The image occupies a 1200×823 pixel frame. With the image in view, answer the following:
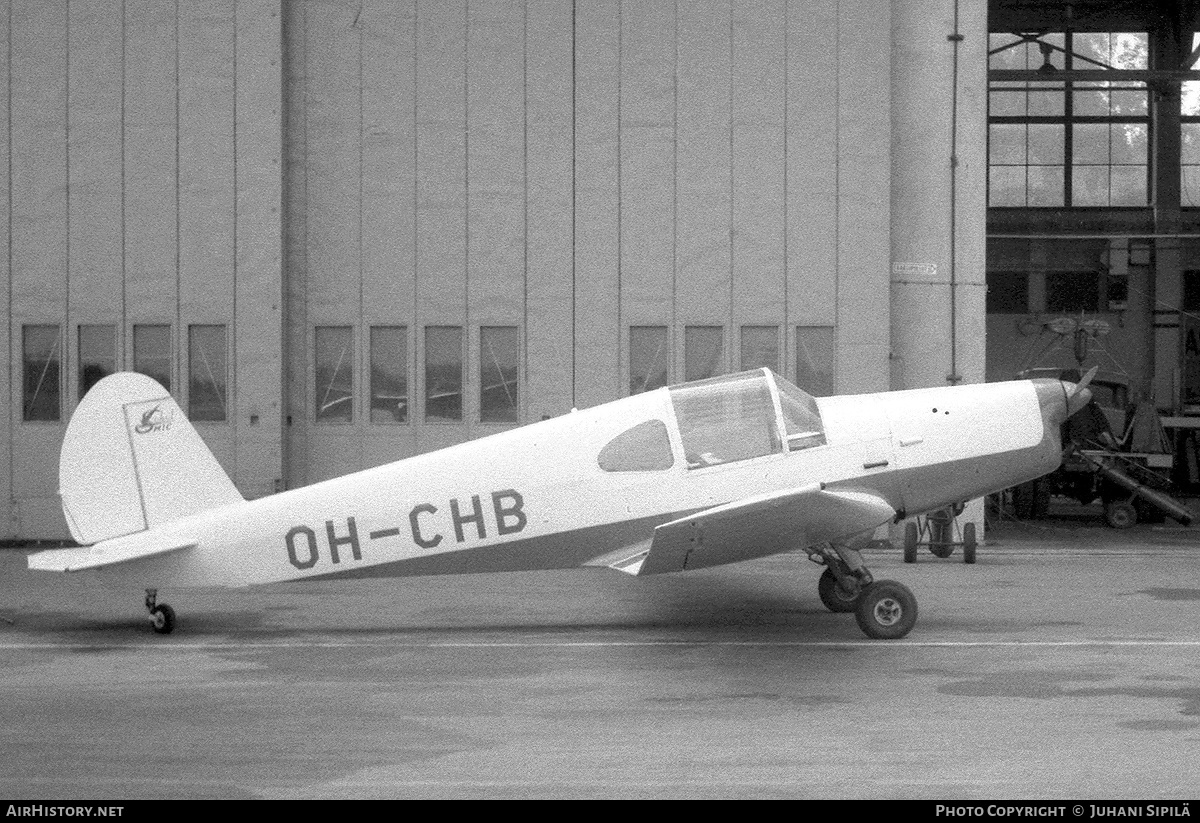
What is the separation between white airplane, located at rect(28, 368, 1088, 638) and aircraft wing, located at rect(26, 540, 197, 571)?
0.5 inches

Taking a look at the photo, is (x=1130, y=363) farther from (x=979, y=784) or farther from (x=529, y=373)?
(x=979, y=784)

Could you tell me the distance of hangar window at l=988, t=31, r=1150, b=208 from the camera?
3306cm

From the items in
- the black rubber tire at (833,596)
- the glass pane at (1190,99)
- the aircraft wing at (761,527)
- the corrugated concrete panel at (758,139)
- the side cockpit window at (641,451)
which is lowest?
the black rubber tire at (833,596)

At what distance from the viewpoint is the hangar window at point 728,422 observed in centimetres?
992

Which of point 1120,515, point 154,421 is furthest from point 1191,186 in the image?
point 154,421

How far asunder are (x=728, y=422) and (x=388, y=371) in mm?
7414

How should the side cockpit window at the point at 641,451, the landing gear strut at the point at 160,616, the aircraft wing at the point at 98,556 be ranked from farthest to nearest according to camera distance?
1. the landing gear strut at the point at 160,616
2. the side cockpit window at the point at 641,451
3. the aircraft wing at the point at 98,556

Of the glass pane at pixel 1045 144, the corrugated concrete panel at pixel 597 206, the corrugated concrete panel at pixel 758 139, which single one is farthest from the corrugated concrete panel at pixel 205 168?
the glass pane at pixel 1045 144

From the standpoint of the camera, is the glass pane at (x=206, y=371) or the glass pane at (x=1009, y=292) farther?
the glass pane at (x=1009, y=292)

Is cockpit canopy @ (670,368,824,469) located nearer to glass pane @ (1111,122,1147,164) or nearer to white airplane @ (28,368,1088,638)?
white airplane @ (28,368,1088,638)

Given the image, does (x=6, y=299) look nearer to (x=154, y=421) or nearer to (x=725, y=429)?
(x=154, y=421)

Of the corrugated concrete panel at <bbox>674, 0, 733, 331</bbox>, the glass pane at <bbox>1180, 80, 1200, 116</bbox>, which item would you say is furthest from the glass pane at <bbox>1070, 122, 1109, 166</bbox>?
the corrugated concrete panel at <bbox>674, 0, 733, 331</bbox>

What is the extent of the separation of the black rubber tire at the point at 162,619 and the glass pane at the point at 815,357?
8.45 meters

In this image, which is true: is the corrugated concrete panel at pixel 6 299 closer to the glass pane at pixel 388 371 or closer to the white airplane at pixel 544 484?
the glass pane at pixel 388 371
